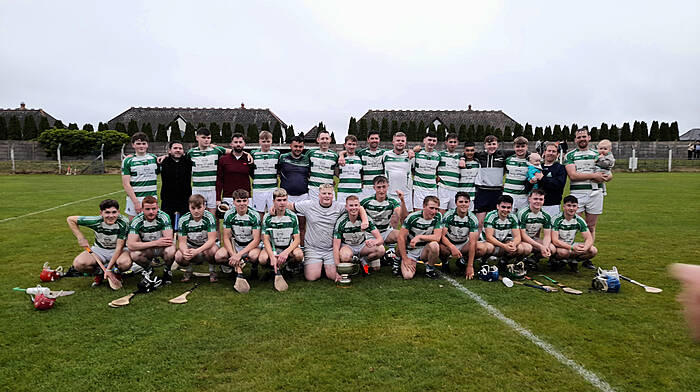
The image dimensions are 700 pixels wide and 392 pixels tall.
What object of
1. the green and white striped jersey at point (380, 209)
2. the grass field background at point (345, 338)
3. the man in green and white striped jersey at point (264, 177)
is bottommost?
the grass field background at point (345, 338)

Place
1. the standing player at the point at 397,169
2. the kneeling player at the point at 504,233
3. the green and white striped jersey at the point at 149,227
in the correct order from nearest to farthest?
the green and white striped jersey at the point at 149,227
the kneeling player at the point at 504,233
the standing player at the point at 397,169

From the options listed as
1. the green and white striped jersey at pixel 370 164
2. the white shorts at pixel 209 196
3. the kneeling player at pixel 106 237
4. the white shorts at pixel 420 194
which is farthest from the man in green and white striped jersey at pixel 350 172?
the kneeling player at pixel 106 237

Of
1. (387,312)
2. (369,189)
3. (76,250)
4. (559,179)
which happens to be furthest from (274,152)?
(559,179)

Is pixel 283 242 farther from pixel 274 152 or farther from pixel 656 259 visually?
pixel 656 259

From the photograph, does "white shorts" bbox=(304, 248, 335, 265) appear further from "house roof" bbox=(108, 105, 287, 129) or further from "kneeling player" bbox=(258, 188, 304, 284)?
"house roof" bbox=(108, 105, 287, 129)

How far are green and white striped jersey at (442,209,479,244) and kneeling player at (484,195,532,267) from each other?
23 cm

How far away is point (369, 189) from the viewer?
22.6 ft

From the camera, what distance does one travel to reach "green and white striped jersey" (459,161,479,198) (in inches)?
263

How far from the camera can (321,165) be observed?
658cm

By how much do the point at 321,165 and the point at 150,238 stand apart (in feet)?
8.50

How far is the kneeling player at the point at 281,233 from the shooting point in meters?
5.31

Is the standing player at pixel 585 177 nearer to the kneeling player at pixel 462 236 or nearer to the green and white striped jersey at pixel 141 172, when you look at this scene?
the kneeling player at pixel 462 236

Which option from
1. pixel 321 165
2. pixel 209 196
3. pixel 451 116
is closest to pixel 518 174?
pixel 321 165

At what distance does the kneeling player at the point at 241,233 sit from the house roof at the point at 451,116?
128 ft
